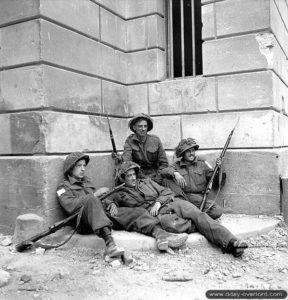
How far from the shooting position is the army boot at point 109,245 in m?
3.79

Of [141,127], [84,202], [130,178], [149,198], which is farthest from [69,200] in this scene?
[141,127]

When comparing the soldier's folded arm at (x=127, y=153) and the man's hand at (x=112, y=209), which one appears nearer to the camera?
the man's hand at (x=112, y=209)

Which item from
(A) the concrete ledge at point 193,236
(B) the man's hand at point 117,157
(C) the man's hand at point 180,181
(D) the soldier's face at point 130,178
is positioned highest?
(B) the man's hand at point 117,157

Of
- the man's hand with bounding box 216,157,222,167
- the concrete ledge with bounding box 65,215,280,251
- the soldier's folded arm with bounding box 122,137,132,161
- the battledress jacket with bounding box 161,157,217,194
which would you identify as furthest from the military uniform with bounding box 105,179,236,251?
the man's hand with bounding box 216,157,222,167

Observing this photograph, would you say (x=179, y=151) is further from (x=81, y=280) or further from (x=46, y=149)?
(x=81, y=280)

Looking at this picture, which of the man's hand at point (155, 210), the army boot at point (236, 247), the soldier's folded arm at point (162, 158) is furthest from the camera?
the soldier's folded arm at point (162, 158)

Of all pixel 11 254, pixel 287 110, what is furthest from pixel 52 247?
pixel 287 110

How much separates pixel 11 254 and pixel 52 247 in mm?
508

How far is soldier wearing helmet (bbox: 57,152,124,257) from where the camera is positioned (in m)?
3.97

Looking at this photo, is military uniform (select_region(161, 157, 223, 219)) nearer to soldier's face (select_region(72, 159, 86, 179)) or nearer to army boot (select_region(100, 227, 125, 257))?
soldier's face (select_region(72, 159, 86, 179))

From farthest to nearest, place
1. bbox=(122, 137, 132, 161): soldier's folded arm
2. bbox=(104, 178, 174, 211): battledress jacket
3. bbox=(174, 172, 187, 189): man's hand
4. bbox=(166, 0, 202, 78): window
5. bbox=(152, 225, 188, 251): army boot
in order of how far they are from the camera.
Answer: bbox=(166, 0, 202, 78): window < bbox=(122, 137, 132, 161): soldier's folded arm < bbox=(174, 172, 187, 189): man's hand < bbox=(104, 178, 174, 211): battledress jacket < bbox=(152, 225, 188, 251): army boot

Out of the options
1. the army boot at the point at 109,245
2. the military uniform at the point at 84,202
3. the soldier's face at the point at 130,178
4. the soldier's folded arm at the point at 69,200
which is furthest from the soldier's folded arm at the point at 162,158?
the army boot at the point at 109,245

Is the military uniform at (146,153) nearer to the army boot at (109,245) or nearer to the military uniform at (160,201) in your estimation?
the military uniform at (160,201)

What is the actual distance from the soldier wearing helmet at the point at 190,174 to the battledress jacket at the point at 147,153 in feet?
1.11
